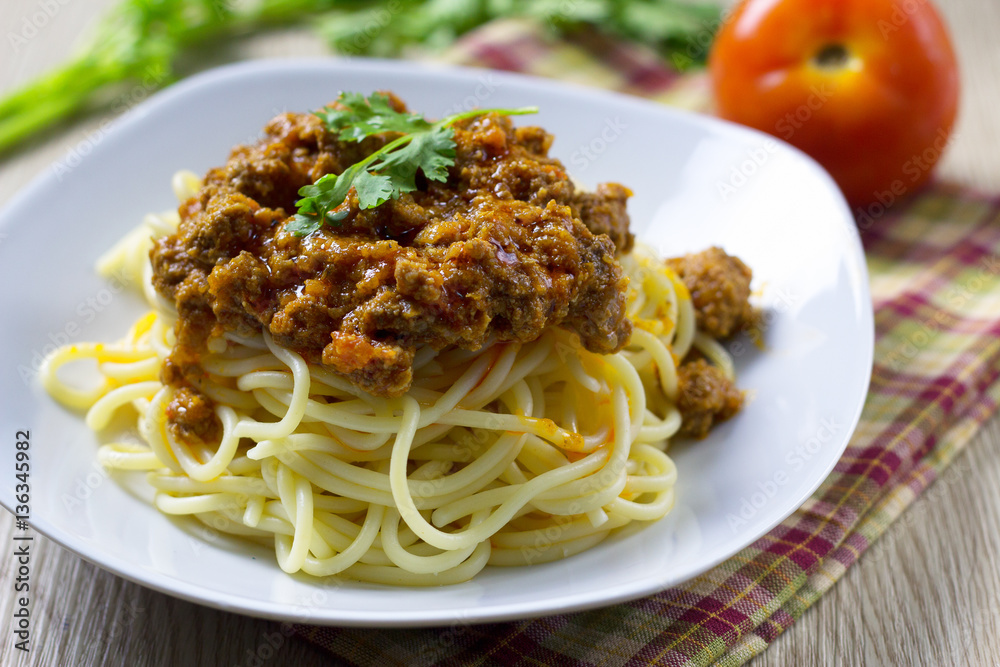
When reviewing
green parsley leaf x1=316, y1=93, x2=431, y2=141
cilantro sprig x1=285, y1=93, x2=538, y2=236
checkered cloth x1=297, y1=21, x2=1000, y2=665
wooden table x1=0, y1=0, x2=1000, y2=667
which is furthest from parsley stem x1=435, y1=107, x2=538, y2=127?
wooden table x1=0, y1=0, x2=1000, y2=667

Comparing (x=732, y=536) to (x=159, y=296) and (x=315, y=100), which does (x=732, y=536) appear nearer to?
(x=159, y=296)

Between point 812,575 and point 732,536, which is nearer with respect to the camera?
point 732,536

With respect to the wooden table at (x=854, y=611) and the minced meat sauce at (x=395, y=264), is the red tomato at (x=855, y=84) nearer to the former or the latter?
the wooden table at (x=854, y=611)

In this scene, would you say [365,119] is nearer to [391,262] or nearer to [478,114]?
[478,114]

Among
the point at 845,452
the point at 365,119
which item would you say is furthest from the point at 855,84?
the point at 365,119

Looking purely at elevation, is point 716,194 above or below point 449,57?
below

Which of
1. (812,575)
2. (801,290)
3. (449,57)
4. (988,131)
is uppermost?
(449,57)

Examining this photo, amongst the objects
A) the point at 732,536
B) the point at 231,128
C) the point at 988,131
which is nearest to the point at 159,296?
the point at 231,128
